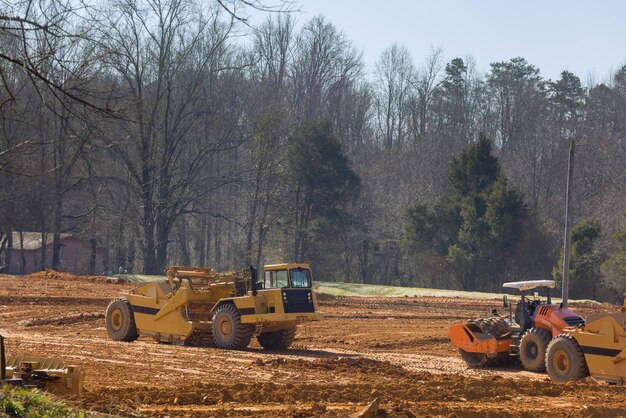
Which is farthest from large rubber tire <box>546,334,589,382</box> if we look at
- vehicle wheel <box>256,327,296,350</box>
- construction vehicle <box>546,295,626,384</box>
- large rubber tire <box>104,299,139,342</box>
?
large rubber tire <box>104,299,139,342</box>

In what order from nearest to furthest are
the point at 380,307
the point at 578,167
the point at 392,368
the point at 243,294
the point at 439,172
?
the point at 392,368
the point at 243,294
the point at 380,307
the point at 578,167
the point at 439,172

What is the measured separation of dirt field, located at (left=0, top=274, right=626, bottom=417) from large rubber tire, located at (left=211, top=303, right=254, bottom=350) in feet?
1.40

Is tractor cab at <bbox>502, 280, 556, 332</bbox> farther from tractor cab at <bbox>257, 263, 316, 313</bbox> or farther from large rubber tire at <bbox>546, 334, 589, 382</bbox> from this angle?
tractor cab at <bbox>257, 263, 316, 313</bbox>

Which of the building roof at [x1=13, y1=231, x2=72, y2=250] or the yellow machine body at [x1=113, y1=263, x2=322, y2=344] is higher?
the building roof at [x1=13, y1=231, x2=72, y2=250]

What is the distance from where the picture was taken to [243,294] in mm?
23391

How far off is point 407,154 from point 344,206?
1652 cm

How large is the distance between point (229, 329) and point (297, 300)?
5.51 feet

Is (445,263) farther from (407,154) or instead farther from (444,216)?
(407,154)

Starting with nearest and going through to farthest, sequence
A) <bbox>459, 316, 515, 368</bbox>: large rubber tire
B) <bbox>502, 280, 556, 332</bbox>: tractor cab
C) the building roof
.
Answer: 1. <bbox>502, 280, 556, 332</bbox>: tractor cab
2. <bbox>459, 316, 515, 368</bbox>: large rubber tire
3. the building roof

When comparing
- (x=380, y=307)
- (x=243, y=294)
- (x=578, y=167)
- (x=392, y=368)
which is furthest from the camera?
(x=578, y=167)

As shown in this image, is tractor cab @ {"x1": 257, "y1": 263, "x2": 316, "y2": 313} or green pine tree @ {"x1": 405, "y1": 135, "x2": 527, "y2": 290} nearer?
tractor cab @ {"x1": 257, "y1": 263, "x2": 316, "y2": 313}

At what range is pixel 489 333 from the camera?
65.5ft

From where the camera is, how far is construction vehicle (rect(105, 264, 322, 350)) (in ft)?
73.7

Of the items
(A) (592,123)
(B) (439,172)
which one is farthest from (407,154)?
(A) (592,123)
